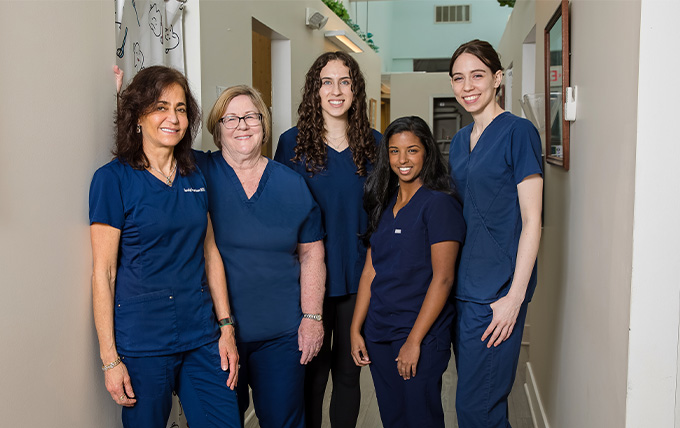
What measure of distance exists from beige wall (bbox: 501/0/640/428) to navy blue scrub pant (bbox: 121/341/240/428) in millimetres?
1028

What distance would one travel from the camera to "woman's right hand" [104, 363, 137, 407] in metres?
1.58

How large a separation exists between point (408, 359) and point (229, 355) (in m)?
0.54

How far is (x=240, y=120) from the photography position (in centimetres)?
196

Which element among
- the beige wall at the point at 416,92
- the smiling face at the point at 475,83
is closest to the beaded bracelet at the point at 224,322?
the smiling face at the point at 475,83

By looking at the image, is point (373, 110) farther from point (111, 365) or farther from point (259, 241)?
point (111, 365)

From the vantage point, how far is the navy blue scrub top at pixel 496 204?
5.87 feet

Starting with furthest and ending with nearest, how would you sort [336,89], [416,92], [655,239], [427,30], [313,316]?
[427,30]
[416,92]
[336,89]
[313,316]
[655,239]

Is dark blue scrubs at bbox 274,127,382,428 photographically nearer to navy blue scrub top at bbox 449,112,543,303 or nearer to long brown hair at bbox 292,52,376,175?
long brown hair at bbox 292,52,376,175

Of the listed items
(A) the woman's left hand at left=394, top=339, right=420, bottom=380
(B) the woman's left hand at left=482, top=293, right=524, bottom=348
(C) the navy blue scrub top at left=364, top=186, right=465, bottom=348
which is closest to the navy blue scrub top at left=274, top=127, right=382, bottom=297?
(C) the navy blue scrub top at left=364, top=186, right=465, bottom=348

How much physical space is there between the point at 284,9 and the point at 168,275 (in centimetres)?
322

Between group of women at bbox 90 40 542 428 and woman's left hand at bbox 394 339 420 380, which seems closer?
group of women at bbox 90 40 542 428

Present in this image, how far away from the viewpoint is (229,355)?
71.8 inches

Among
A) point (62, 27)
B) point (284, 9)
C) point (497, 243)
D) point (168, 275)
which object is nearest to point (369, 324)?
point (497, 243)

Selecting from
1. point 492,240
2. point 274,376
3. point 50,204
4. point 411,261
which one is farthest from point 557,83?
point 50,204
